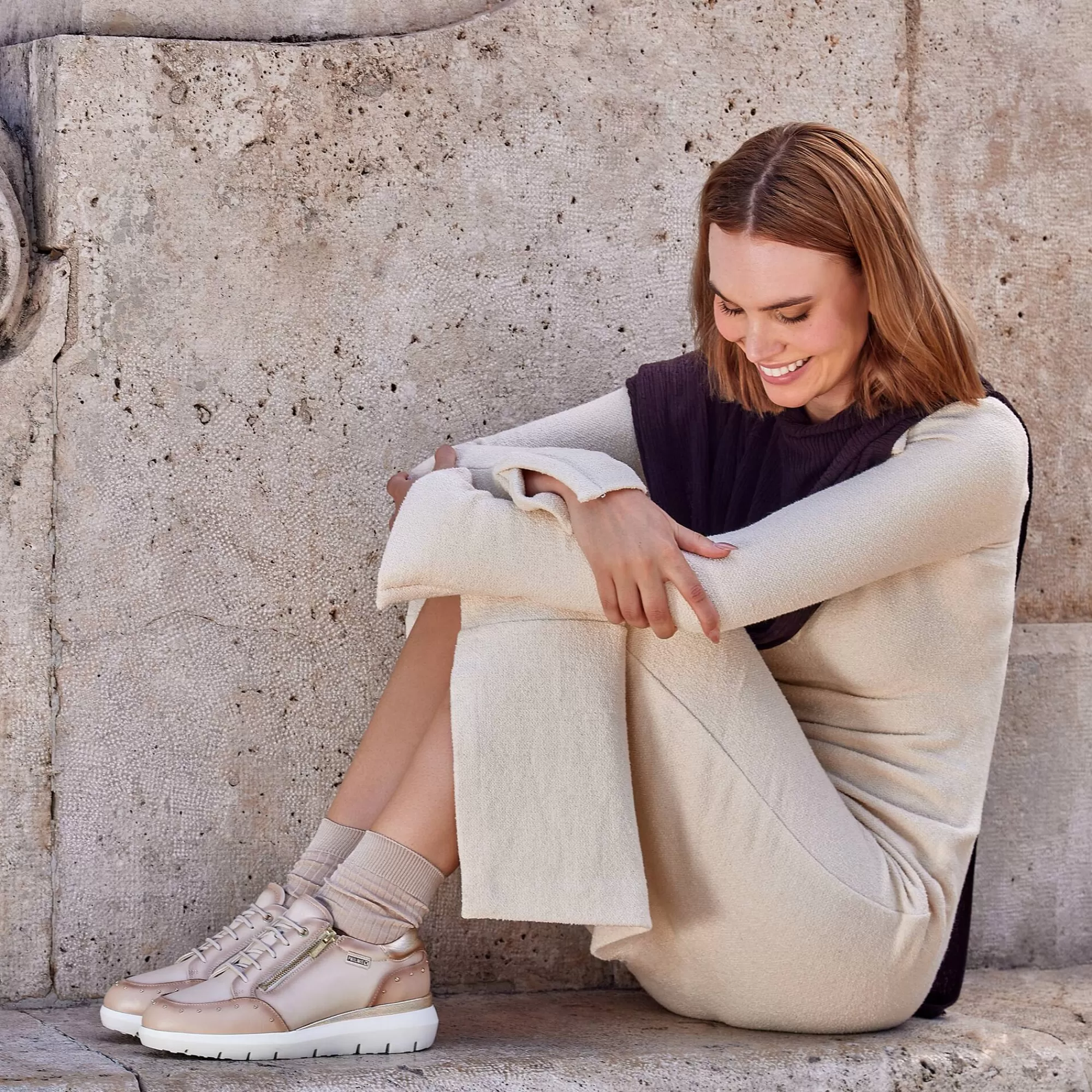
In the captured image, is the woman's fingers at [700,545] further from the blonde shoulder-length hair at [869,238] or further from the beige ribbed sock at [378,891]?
the beige ribbed sock at [378,891]

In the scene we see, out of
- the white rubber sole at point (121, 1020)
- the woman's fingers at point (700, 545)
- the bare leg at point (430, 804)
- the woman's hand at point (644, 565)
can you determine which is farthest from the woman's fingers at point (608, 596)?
the white rubber sole at point (121, 1020)

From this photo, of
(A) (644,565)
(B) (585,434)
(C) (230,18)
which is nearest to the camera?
(A) (644,565)

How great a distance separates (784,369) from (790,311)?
10 cm

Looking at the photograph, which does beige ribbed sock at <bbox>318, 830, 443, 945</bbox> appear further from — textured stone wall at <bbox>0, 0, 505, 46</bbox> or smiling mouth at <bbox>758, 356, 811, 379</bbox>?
textured stone wall at <bbox>0, 0, 505, 46</bbox>

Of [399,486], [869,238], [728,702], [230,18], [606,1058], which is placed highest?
[230,18]

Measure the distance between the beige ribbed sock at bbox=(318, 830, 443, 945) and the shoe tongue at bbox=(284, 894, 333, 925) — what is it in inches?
0.5

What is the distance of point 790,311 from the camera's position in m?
2.08

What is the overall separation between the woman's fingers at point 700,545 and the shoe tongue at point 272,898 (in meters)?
0.80

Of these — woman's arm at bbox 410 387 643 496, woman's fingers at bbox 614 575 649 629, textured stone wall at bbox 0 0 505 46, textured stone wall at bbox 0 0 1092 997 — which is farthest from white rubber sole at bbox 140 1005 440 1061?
→ textured stone wall at bbox 0 0 505 46

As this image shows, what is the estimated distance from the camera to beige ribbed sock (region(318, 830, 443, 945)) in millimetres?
2021

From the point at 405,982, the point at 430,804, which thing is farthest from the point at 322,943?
the point at 430,804

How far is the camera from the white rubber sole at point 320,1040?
194 cm

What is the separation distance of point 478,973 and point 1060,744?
129cm

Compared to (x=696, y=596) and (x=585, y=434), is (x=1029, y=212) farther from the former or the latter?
(x=696, y=596)
